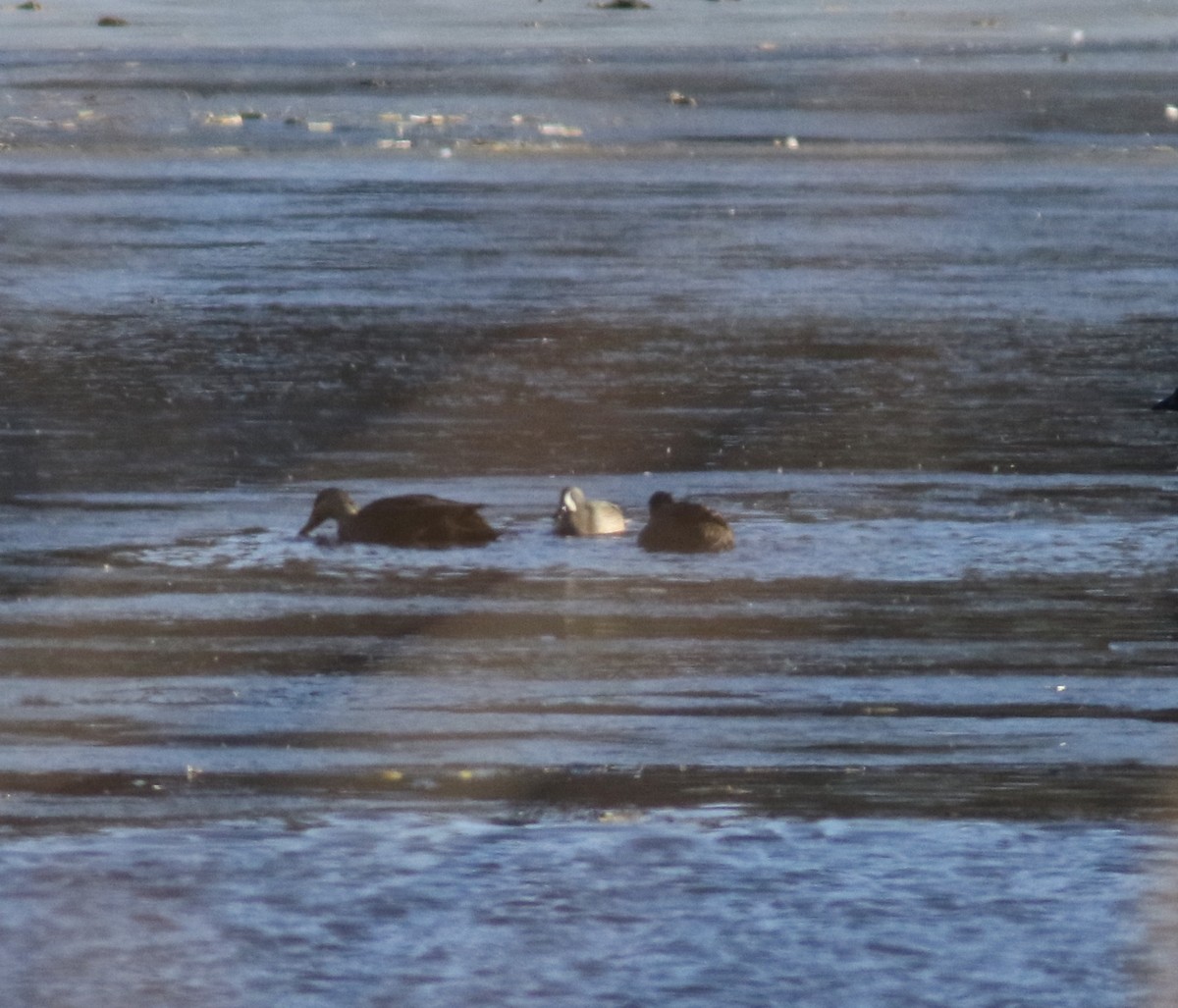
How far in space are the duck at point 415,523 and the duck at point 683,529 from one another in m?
0.61

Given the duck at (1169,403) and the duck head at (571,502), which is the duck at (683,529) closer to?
the duck head at (571,502)

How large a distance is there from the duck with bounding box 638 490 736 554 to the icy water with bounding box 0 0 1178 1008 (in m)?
0.08

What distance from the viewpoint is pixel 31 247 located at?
2259 centimetres

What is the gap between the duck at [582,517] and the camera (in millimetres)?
9789

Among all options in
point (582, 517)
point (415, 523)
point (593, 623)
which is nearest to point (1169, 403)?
point (582, 517)

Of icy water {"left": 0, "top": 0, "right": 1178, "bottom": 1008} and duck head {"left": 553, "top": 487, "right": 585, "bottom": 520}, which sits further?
duck head {"left": 553, "top": 487, "right": 585, "bottom": 520}

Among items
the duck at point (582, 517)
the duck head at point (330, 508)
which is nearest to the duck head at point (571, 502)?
the duck at point (582, 517)

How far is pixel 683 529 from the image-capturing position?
9.59 meters

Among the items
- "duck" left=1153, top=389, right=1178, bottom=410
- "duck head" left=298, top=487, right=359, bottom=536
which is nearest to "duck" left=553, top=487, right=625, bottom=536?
"duck head" left=298, top=487, right=359, bottom=536

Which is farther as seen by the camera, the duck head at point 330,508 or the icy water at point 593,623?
the duck head at point 330,508

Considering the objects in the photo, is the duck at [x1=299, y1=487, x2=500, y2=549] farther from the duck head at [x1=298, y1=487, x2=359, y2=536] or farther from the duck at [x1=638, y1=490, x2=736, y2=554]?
the duck at [x1=638, y1=490, x2=736, y2=554]

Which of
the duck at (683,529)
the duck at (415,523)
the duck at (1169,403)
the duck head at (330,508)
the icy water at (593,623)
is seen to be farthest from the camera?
the duck at (1169,403)

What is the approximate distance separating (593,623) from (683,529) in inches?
46.6

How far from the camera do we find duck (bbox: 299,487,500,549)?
974cm
